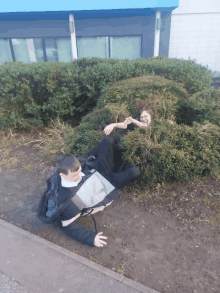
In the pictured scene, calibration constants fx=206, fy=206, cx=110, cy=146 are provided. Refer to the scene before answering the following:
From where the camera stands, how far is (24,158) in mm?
4766

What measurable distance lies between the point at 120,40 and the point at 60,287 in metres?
12.1

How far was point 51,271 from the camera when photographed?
85.4 inches

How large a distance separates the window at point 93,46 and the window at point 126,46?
400 mm

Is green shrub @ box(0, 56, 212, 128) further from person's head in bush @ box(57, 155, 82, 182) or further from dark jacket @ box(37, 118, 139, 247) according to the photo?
dark jacket @ box(37, 118, 139, 247)

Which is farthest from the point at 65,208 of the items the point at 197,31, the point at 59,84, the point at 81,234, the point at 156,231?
the point at 197,31

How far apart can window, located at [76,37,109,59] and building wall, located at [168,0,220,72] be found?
368cm

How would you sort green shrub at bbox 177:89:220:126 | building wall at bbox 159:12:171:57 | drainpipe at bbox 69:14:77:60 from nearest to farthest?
green shrub at bbox 177:89:220:126, drainpipe at bbox 69:14:77:60, building wall at bbox 159:12:171:57

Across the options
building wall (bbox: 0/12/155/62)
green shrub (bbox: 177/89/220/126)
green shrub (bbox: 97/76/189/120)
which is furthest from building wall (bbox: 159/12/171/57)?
green shrub (bbox: 177/89/220/126)

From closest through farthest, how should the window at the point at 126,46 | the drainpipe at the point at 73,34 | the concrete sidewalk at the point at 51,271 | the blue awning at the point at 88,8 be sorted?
the concrete sidewalk at the point at 51,271 < the blue awning at the point at 88,8 < the drainpipe at the point at 73,34 < the window at the point at 126,46

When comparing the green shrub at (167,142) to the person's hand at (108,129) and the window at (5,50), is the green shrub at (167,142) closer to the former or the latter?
the person's hand at (108,129)

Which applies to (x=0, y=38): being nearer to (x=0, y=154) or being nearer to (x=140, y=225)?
(x=0, y=154)

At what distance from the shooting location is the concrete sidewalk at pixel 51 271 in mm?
1986

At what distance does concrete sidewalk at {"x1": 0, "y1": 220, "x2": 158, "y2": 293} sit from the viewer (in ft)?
6.52

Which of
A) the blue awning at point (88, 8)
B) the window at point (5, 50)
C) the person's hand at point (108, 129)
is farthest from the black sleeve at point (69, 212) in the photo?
the window at point (5, 50)
